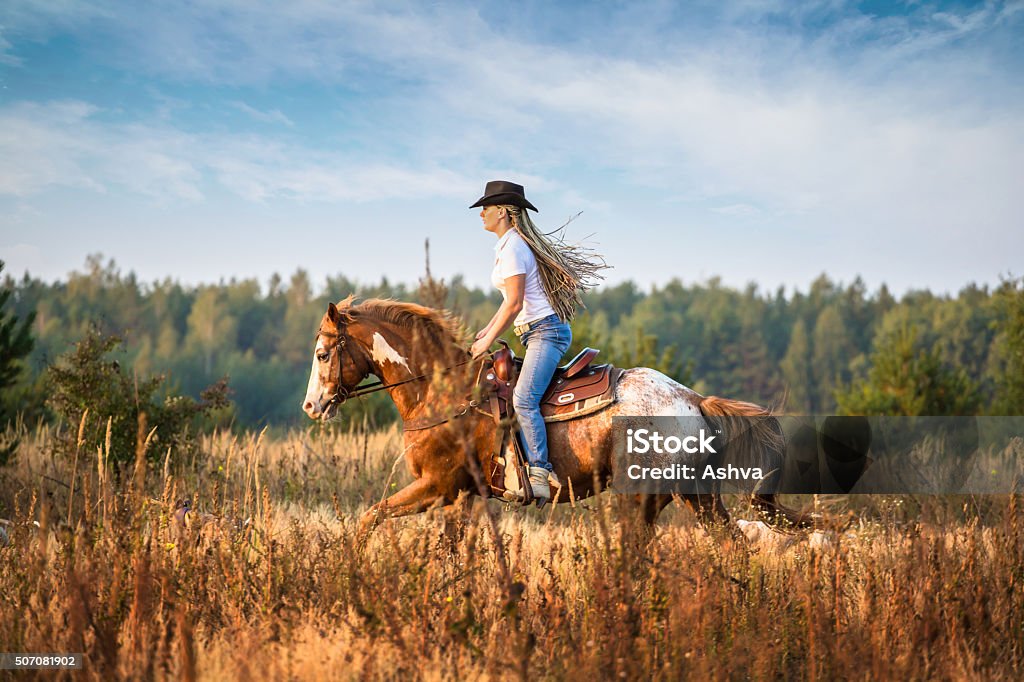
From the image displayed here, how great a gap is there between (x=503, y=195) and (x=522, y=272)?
2.17ft

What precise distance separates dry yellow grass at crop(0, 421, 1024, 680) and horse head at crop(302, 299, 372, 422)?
A: 5.06ft

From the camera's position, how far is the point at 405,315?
7.01 meters

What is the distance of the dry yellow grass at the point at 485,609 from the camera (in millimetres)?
3820

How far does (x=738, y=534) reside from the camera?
5.82 meters

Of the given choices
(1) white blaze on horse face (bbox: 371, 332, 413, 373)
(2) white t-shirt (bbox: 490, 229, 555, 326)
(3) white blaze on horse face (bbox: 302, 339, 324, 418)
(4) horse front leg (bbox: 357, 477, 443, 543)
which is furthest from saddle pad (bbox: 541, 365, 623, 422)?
(3) white blaze on horse face (bbox: 302, 339, 324, 418)

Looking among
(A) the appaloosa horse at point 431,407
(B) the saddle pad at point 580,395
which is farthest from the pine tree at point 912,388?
(B) the saddle pad at point 580,395

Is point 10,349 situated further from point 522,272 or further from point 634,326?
point 634,326

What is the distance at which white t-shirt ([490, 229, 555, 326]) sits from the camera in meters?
6.36

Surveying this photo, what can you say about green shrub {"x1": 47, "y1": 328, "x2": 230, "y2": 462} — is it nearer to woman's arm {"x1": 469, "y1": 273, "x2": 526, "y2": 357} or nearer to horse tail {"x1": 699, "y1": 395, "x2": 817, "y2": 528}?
woman's arm {"x1": 469, "y1": 273, "x2": 526, "y2": 357}

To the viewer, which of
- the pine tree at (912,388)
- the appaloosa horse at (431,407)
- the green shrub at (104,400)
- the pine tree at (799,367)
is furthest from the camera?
the pine tree at (799,367)

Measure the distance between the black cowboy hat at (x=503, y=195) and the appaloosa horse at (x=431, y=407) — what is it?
94 centimetres

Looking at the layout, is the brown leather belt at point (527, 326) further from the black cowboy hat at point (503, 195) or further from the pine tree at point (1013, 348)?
the pine tree at point (1013, 348)

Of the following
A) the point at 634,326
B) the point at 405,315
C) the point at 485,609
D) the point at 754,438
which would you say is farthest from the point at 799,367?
the point at 485,609

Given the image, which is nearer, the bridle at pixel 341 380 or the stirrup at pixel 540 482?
the stirrup at pixel 540 482
